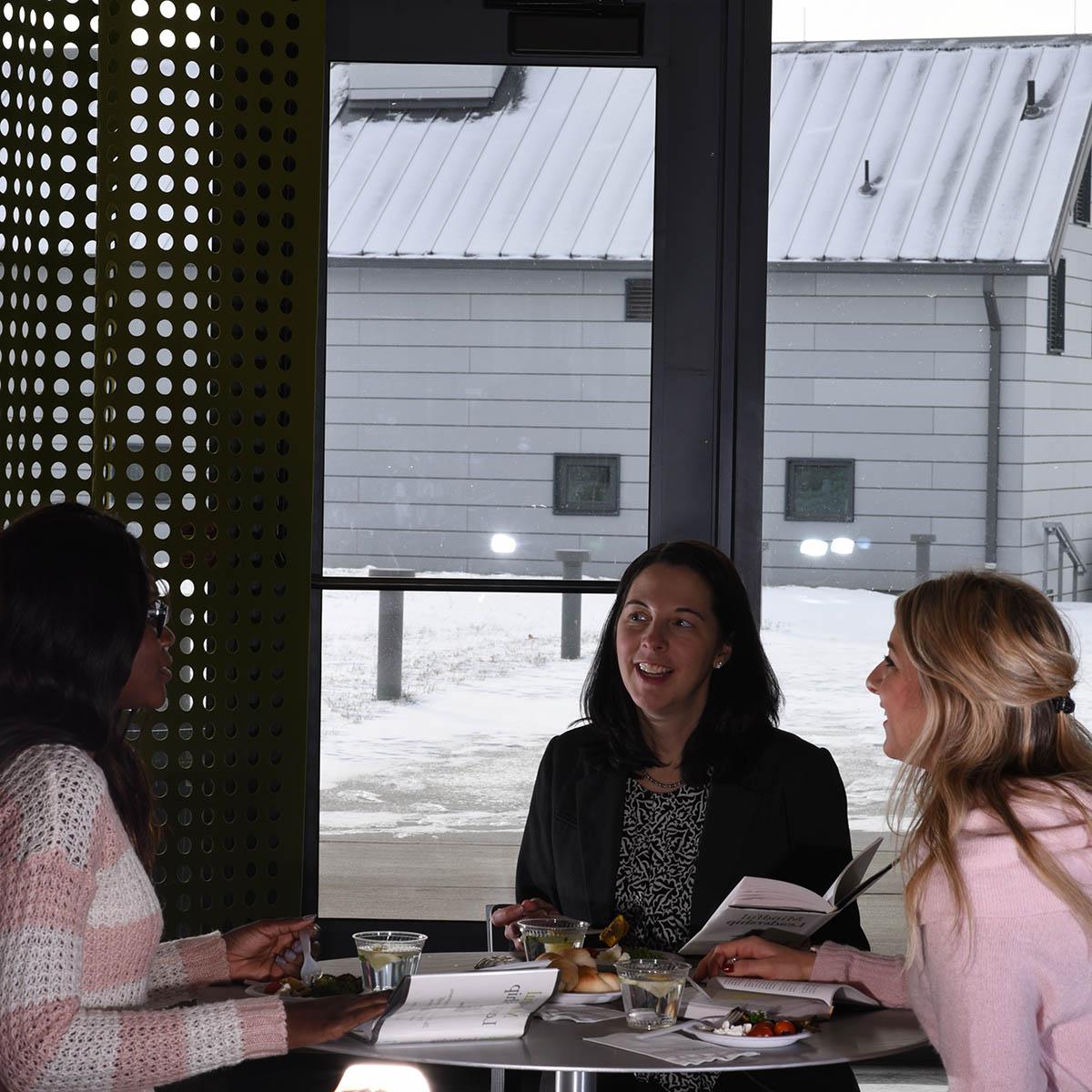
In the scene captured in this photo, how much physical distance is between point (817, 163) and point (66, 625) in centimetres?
228

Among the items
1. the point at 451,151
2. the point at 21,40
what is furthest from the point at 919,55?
the point at 21,40

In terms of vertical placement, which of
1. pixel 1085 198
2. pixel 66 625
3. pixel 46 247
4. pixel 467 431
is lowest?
pixel 66 625

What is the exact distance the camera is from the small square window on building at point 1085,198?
342cm

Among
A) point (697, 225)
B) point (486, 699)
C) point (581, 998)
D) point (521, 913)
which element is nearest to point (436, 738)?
point (486, 699)

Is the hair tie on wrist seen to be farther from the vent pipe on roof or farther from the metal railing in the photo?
the vent pipe on roof

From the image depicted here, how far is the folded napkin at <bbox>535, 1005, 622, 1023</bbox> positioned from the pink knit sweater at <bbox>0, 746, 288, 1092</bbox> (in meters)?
0.39

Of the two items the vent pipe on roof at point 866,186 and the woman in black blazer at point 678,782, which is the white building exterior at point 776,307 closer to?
the vent pipe on roof at point 866,186

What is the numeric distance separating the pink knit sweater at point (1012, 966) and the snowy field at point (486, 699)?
1711 millimetres

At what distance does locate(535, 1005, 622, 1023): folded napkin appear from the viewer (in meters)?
1.91

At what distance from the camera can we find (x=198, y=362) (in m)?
3.07

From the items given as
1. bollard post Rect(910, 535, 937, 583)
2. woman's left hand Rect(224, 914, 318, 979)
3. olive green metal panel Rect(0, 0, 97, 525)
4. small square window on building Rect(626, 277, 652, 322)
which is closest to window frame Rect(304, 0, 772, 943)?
small square window on building Rect(626, 277, 652, 322)

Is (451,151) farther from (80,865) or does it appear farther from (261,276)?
(80,865)

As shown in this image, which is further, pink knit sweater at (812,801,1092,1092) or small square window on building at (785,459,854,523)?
small square window on building at (785,459,854,523)

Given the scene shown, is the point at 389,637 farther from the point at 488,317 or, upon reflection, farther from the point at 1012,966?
the point at 1012,966
